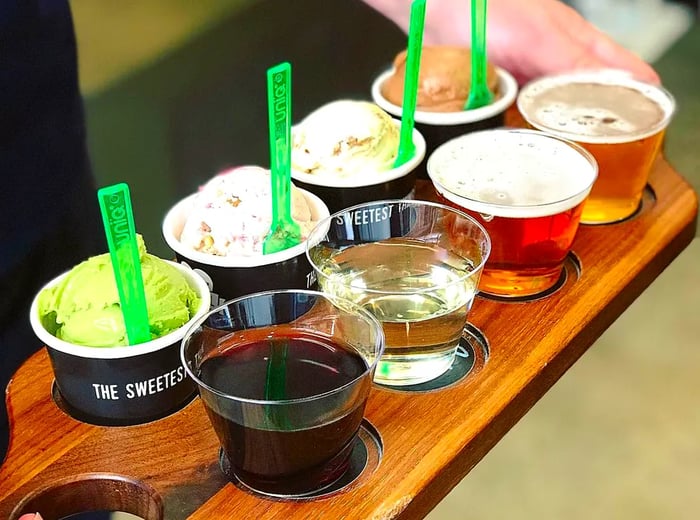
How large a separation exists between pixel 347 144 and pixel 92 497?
38 centimetres

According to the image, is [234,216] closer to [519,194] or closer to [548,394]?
[519,194]

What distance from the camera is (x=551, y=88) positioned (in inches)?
38.9

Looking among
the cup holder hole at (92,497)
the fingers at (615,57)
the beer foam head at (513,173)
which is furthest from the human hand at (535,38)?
the cup holder hole at (92,497)

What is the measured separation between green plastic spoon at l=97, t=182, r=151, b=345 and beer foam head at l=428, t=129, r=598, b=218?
273 millimetres

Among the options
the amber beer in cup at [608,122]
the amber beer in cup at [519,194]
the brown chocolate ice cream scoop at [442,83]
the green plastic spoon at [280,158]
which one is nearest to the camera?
the green plastic spoon at [280,158]

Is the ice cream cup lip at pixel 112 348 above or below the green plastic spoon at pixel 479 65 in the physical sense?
below

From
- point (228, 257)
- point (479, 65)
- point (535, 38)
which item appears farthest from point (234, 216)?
point (535, 38)

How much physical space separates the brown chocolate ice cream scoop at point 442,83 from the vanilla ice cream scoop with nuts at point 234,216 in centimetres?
25

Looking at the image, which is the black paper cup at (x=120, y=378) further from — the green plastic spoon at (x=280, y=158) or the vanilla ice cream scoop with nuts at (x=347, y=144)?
the vanilla ice cream scoop with nuts at (x=347, y=144)

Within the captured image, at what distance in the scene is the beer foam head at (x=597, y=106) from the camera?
35.2 inches

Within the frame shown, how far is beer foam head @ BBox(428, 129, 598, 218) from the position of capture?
0.78m

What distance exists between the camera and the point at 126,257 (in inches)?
25.5

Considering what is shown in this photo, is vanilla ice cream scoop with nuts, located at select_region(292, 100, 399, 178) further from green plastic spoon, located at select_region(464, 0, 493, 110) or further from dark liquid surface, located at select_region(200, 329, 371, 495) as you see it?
dark liquid surface, located at select_region(200, 329, 371, 495)

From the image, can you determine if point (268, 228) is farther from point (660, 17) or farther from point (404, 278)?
point (660, 17)
